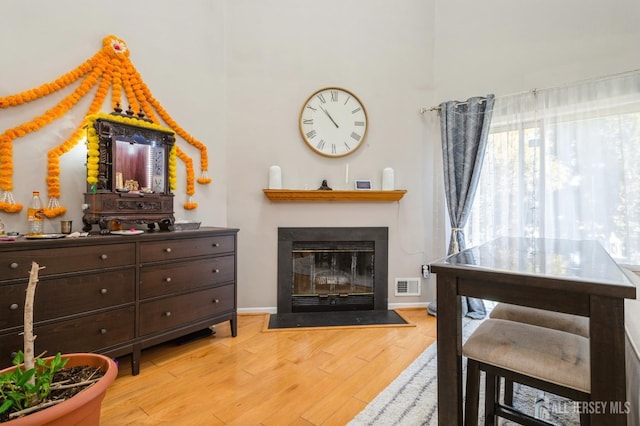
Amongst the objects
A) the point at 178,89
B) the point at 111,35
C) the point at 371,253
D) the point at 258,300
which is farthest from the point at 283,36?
the point at 258,300

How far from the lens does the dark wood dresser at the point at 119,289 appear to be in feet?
4.68

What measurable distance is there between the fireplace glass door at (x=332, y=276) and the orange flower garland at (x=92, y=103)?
143cm

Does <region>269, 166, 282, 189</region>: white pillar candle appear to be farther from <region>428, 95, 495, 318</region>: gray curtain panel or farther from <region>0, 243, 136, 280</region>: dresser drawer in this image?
<region>428, 95, 495, 318</region>: gray curtain panel

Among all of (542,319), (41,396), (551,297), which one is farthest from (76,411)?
(542,319)

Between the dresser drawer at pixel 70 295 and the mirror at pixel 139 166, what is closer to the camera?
the dresser drawer at pixel 70 295

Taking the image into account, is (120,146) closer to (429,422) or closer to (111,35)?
(111,35)

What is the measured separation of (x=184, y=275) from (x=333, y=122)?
1.96 meters

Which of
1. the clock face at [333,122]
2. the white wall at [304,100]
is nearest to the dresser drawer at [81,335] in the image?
the white wall at [304,100]

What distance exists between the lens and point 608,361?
84 cm

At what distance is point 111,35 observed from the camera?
2.14 metres

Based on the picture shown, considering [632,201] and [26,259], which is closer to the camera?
[26,259]

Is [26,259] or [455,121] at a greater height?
[455,121]

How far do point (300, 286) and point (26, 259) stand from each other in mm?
2028

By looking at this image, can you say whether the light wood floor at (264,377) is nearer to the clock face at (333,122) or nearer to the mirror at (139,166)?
the mirror at (139,166)
